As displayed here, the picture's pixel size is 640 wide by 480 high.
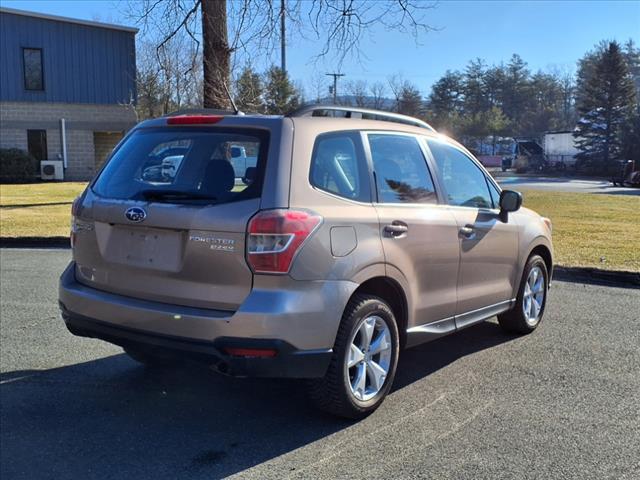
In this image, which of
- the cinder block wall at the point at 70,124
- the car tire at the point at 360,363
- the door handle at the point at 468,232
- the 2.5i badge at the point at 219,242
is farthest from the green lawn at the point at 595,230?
the cinder block wall at the point at 70,124

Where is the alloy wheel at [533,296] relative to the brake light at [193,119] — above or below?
below

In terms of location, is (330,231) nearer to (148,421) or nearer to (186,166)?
(186,166)

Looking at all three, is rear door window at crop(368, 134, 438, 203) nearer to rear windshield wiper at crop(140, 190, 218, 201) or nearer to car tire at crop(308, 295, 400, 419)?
car tire at crop(308, 295, 400, 419)

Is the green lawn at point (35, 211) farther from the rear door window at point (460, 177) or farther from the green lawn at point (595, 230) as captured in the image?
the green lawn at point (595, 230)

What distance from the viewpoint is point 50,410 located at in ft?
13.2

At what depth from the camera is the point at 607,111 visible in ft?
168

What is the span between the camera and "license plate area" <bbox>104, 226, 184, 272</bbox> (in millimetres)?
3549

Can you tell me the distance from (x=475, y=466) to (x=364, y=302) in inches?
42.8

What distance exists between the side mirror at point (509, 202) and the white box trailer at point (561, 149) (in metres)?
50.9

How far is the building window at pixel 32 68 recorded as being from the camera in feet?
97.3

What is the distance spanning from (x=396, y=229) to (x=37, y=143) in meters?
30.9

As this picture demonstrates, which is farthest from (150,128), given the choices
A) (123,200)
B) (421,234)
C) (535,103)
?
(535,103)

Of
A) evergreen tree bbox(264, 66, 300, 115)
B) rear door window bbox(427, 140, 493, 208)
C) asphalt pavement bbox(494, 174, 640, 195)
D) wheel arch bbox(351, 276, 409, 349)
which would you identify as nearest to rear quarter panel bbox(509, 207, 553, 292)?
rear door window bbox(427, 140, 493, 208)

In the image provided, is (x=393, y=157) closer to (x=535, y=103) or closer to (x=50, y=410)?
(x=50, y=410)
